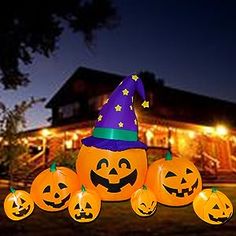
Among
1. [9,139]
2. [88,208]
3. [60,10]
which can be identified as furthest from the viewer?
[60,10]

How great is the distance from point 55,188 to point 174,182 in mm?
1209

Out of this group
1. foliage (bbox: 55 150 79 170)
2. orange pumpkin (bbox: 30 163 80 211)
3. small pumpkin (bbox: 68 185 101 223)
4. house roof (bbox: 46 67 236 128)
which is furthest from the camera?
house roof (bbox: 46 67 236 128)

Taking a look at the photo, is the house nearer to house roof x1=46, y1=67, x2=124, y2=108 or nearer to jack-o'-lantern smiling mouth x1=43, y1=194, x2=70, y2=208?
house roof x1=46, y1=67, x2=124, y2=108

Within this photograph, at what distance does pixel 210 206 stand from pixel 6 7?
16406 millimetres

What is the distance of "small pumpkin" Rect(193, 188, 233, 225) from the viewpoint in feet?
10.8

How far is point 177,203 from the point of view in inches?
137

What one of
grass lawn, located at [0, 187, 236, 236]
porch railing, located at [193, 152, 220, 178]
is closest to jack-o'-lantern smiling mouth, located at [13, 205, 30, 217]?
grass lawn, located at [0, 187, 236, 236]

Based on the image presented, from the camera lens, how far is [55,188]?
11.0ft

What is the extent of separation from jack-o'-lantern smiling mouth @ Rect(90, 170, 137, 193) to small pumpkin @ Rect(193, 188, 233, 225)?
0.72 m

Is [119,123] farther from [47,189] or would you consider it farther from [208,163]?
[208,163]

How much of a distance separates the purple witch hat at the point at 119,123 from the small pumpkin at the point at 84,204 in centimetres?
47

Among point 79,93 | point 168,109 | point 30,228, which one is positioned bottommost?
point 30,228

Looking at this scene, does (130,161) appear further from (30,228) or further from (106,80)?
(106,80)

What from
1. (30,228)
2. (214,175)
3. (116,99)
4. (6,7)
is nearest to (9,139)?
(6,7)
